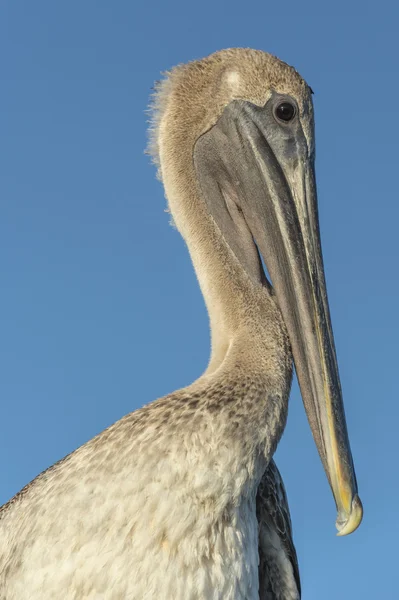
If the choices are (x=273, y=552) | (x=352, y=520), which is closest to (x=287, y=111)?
(x=352, y=520)

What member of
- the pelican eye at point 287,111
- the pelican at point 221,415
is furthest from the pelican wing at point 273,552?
the pelican eye at point 287,111

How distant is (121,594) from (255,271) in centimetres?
183

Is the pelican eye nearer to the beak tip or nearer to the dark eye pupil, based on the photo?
the dark eye pupil

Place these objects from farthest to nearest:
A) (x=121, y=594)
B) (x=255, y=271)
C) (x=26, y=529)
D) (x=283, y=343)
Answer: (x=255, y=271)
(x=283, y=343)
(x=26, y=529)
(x=121, y=594)

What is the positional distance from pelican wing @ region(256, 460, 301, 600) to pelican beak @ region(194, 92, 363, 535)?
0.54 meters

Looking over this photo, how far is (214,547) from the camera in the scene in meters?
3.48

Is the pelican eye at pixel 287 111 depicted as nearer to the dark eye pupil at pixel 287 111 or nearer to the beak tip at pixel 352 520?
Result: the dark eye pupil at pixel 287 111

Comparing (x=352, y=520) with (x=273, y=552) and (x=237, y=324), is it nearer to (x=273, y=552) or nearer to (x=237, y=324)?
(x=273, y=552)

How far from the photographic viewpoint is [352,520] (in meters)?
3.70

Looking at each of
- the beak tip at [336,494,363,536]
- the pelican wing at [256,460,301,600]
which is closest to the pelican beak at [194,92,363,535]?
the beak tip at [336,494,363,536]

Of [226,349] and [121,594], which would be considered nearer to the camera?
[121,594]

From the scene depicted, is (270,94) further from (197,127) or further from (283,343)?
(283,343)

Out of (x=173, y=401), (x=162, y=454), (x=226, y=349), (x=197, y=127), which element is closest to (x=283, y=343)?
(x=226, y=349)

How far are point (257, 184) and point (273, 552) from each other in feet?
6.49
